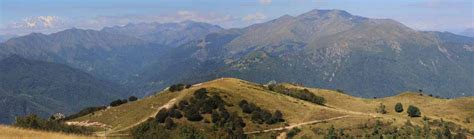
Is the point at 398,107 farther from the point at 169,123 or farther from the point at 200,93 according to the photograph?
the point at 169,123

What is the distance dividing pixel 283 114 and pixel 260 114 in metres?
8.37

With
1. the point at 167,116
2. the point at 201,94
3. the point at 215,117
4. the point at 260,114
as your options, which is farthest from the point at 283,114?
the point at 167,116

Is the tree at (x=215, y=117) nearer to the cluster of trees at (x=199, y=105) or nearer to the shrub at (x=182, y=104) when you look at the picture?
the cluster of trees at (x=199, y=105)

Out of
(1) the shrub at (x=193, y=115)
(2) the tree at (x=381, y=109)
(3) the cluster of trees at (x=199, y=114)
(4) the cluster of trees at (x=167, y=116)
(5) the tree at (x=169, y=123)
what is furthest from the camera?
(2) the tree at (x=381, y=109)

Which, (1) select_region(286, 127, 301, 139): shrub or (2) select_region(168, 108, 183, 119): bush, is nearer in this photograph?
(1) select_region(286, 127, 301, 139): shrub

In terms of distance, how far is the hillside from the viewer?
136875 millimetres

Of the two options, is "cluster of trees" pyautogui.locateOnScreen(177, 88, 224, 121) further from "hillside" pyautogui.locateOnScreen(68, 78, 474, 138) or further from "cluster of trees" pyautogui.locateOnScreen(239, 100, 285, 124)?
"cluster of trees" pyautogui.locateOnScreen(239, 100, 285, 124)

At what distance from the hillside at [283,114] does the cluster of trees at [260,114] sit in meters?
0.90

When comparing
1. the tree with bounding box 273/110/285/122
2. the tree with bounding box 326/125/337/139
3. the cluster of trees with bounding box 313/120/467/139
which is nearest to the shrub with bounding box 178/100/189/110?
the tree with bounding box 273/110/285/122

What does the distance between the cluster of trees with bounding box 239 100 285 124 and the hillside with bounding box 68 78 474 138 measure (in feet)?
2.96

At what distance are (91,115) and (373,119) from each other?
83174mm

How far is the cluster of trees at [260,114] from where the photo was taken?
147125mm

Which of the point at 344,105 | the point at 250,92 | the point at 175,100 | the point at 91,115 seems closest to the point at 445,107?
the point at 344,105

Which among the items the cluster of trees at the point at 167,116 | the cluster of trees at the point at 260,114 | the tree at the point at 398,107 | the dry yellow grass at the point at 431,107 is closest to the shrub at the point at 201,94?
the cluster of trees at the point at 167,116
